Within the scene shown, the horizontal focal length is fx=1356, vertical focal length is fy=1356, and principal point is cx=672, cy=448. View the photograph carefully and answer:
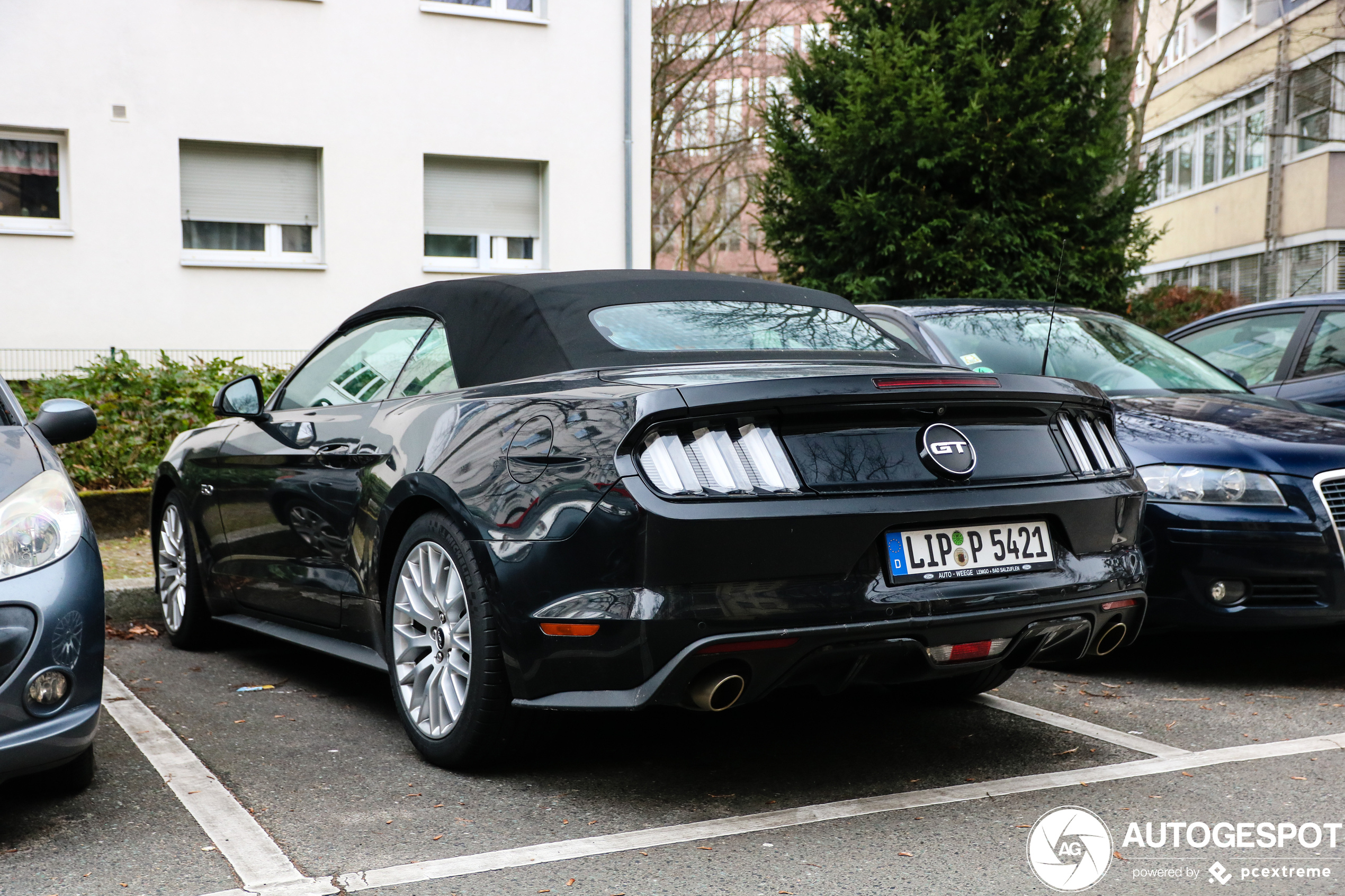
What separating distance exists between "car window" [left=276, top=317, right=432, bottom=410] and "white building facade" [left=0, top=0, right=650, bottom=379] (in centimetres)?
1012

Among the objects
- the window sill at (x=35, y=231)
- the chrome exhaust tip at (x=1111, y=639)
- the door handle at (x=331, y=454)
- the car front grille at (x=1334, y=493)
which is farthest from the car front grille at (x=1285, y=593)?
the window sill at (x=35, y=231)

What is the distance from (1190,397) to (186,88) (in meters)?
12.1

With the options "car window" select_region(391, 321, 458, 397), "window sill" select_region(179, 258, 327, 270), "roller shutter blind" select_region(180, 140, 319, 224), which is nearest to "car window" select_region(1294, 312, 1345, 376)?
"car window" select_region(391, 321, 458, 397)

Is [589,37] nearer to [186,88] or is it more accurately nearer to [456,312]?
[186,88]

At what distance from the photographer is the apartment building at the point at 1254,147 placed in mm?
26016

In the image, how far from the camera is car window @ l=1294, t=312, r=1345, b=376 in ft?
24.0

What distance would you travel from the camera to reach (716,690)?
129 inches

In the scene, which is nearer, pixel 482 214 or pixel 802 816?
pixel 802 816

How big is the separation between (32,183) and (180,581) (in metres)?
10.2

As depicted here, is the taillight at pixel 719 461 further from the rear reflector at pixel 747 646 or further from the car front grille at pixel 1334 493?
the car front grille at pixel 1334 493

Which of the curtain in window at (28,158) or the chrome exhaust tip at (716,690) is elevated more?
the curtain in window at (28,158)

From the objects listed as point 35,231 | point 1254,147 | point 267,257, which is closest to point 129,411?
point 35,231

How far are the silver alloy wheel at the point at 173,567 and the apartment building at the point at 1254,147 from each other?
20.5 meters

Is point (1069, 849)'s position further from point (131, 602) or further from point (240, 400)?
point (131, 602)
